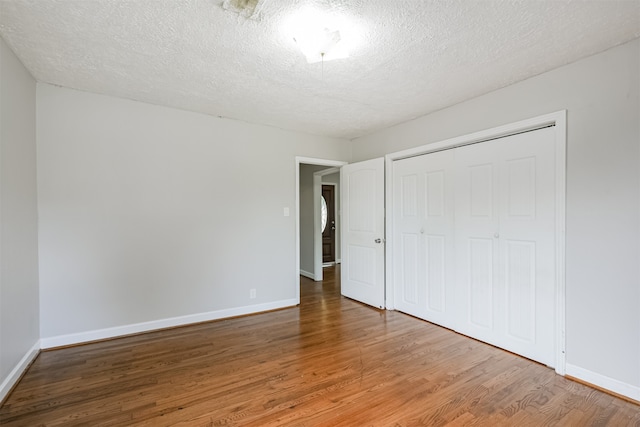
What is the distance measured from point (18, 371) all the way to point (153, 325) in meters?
1.07

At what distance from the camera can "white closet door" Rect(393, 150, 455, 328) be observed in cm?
324

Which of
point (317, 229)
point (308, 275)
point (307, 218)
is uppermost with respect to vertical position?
point (307, 218)

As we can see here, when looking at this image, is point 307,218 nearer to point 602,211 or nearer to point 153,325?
→ point 153,325

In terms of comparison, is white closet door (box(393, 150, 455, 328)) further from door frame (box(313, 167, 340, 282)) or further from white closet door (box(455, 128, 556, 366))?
door frame (box(313, 167, 340, 282))

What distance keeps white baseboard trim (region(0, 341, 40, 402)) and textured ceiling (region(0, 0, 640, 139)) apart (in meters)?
2.29

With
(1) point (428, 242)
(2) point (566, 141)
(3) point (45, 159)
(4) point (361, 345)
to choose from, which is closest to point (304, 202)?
(1) point (428, 242)

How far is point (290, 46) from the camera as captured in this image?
2.10 m

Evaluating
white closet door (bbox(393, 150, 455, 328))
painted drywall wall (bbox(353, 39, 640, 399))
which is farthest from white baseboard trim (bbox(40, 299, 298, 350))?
painted drywall wall (bbox(353, 39, 640, 399))

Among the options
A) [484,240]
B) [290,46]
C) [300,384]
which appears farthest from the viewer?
[484,240]

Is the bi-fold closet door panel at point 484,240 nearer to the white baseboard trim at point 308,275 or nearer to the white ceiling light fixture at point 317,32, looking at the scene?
the white ceiling light fixture at point 317,32

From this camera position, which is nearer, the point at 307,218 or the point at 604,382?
the point at 604,382

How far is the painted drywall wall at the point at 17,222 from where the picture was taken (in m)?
2.04

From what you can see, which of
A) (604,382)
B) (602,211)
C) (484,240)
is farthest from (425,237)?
(604,382)

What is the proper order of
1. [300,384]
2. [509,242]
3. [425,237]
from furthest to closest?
[425,237], [509,242], [300,384]
